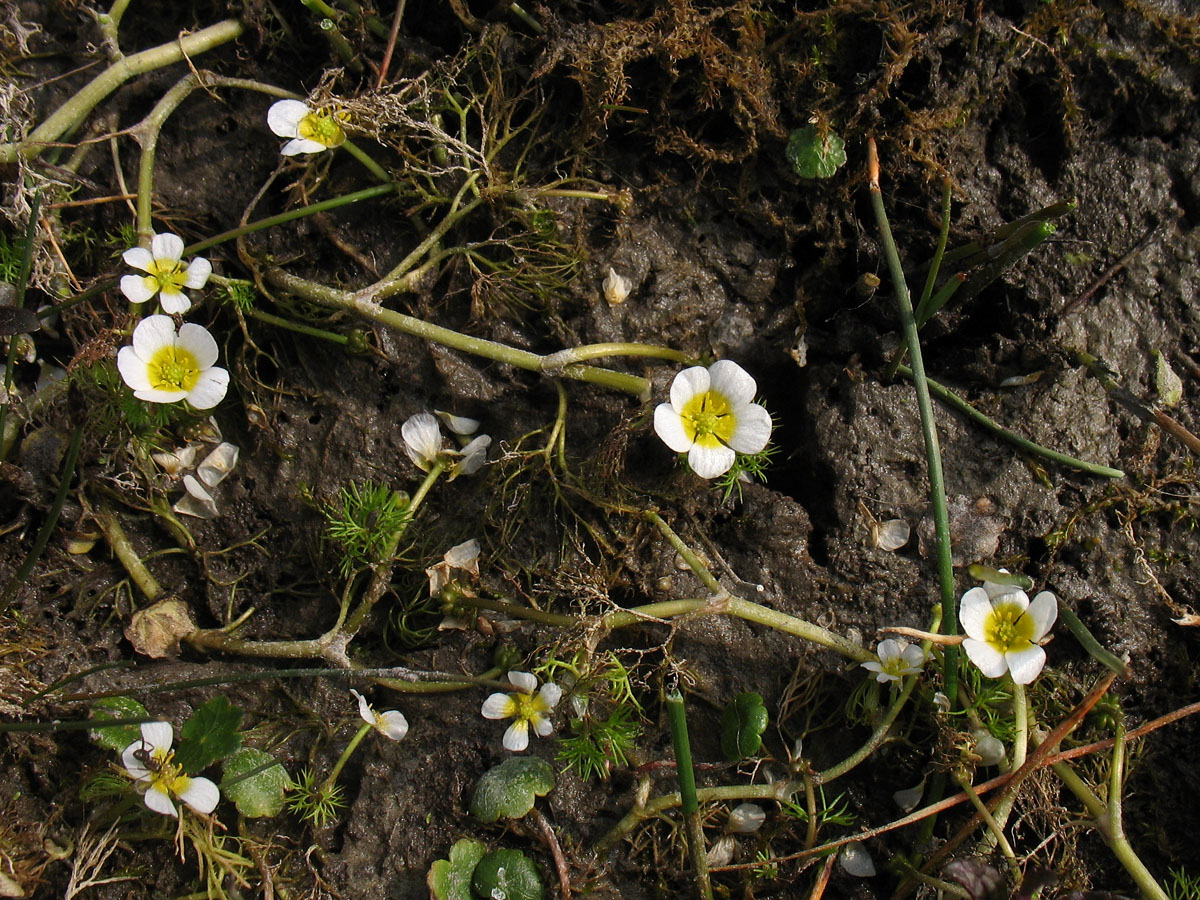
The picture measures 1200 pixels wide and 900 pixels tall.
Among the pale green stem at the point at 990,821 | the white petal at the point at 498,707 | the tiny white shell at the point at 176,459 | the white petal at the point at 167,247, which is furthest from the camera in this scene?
the tiny white shell at the point at 176,459

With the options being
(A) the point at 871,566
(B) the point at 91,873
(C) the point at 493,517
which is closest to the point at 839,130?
(A) the point at 871,566

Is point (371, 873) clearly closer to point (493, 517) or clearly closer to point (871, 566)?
point (493, 517)

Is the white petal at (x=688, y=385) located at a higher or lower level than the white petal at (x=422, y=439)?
higher

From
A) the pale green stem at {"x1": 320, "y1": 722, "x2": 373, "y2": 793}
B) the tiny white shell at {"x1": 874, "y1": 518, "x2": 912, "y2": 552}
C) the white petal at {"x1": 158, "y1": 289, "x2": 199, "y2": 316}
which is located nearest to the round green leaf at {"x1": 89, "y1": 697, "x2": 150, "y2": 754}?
the pale green stem at {"x1": 320, "y1": 722, "x2": 373, "y2": 793}

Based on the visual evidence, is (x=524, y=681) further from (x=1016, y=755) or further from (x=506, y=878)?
(x=1016, y=755)

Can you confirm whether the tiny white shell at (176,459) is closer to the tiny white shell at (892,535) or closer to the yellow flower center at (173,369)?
the yellow flower center at (173,369)

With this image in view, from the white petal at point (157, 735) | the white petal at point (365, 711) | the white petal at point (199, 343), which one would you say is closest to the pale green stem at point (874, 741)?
the white petal at point (365, 711)

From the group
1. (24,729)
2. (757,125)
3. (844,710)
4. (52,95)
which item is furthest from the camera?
(52,95)

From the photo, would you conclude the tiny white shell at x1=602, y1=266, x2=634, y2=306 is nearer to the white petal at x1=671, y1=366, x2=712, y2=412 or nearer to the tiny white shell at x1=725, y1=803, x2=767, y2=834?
the white petal at x1=671, y1=366, x2=712, y2=412
